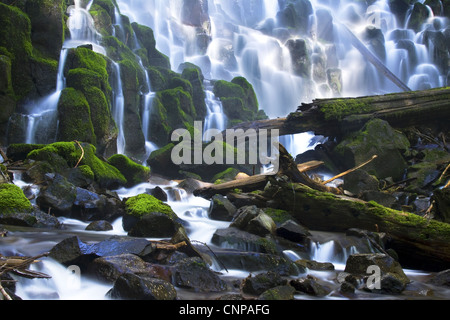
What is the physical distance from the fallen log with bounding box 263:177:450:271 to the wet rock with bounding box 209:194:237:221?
824mm

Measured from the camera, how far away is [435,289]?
15.6ft

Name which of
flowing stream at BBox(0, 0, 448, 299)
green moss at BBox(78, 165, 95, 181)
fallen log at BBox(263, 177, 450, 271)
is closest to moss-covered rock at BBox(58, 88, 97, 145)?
flowing stream at BBox(0, 0, 448, 299)

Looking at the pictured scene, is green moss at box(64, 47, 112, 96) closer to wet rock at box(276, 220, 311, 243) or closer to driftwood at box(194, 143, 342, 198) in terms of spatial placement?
driftwood at box(194, 143, 342, 198)

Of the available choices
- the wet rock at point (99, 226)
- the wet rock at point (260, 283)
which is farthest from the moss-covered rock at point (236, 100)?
the wet rock at point (260, 283)

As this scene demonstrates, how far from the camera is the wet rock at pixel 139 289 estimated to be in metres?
3.57

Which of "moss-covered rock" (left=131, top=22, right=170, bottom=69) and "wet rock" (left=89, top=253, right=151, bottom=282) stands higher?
"moss-covered rock" (left=131, top=22, right=170, bottom=69)

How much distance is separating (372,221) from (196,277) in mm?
3524

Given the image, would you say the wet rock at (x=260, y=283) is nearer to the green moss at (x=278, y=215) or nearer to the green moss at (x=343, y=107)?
the green moss at (x=278, y=215)

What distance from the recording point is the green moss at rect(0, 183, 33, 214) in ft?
19.9

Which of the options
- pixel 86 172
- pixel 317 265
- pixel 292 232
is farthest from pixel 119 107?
pixel 317 265

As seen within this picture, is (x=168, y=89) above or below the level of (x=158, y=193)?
above
